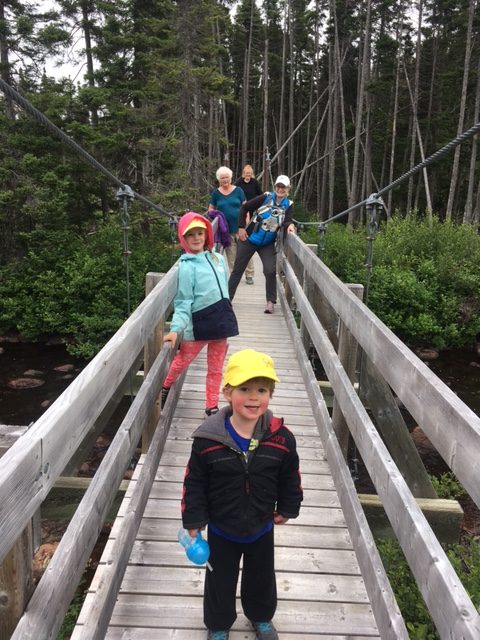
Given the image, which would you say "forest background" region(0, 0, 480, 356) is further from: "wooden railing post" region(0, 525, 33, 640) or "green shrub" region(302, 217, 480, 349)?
"wooden railing post" region(0, 525, 33, 640)

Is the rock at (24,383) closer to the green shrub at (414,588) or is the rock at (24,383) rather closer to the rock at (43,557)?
the rock at (43,557)

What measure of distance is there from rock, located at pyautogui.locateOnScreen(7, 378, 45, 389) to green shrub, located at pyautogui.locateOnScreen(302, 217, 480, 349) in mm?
8202

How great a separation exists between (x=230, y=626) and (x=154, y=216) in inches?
568

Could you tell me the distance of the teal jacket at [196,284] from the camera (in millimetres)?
3469

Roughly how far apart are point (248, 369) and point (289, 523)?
147 centimetres

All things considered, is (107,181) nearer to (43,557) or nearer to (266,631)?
(43,557)

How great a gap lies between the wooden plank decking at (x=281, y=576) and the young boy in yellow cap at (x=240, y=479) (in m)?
0.29

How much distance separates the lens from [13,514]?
1153mm

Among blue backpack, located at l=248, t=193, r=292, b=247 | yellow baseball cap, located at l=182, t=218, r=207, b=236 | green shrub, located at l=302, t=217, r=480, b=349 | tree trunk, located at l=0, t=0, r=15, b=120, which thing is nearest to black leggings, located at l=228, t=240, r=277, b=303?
blue backpack, located at l=248, t=193, r=292, b=247

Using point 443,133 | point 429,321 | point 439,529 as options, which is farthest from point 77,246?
point 443,133

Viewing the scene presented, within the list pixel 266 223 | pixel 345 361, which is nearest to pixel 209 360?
pixel 345 361

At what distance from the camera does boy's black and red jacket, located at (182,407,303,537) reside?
1.93 metres

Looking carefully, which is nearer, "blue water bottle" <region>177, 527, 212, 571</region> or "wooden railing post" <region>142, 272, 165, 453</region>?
"blue water bottle" <region>177, 527, 212, 571</region>

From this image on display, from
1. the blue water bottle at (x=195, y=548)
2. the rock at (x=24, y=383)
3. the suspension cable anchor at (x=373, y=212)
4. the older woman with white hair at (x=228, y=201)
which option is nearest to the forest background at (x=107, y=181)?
the rock at (x=24, y=383)
